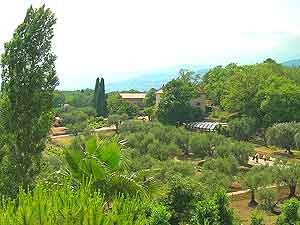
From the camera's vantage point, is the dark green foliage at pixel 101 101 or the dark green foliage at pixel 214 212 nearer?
the dark green foliage at pixel 214 212

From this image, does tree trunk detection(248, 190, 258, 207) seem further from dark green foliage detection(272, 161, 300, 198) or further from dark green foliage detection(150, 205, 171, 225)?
dark green foliage detection(150, 205, 171, 225)

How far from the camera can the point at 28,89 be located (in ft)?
47.8

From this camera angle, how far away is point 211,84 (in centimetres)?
7756

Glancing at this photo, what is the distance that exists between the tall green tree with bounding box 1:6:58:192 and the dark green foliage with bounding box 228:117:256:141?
3989 centimetres

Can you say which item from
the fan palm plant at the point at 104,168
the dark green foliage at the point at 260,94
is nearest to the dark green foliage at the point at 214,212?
the fan palm plant at the point at 104,168

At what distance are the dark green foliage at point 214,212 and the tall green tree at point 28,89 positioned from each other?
4.95 meters

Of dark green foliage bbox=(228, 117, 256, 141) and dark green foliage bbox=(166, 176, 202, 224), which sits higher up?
dark green foliage bbox=(166, 176, 202, 224)

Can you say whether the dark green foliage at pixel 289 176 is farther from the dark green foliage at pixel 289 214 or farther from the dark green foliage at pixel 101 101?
the dark green foliage at pixel 101 101

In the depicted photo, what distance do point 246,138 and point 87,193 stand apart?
4821 cm

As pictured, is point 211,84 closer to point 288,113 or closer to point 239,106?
point 239,106

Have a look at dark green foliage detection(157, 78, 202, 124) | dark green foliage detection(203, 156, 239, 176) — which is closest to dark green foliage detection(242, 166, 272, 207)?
dark green foliage detection(203, 156, 239, 176)

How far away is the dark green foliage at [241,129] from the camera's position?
52938 millimetres

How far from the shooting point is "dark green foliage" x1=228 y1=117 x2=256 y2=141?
5294 centimetres

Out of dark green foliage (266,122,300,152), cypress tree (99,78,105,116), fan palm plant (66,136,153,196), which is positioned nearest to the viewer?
fan palm plant (66,136,153,196)
